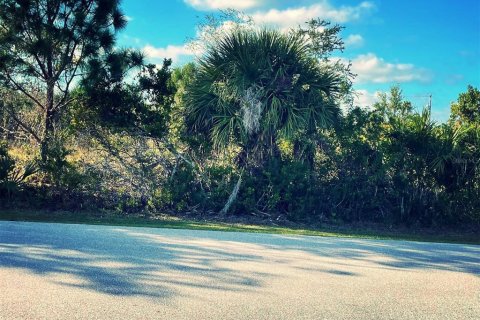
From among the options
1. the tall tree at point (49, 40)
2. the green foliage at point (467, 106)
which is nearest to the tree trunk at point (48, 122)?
the tall tree at point (49, 40)

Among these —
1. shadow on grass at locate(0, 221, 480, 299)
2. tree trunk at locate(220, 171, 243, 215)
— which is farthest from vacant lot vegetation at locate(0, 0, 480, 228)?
shadow on grass at locate(0, 221, 480, 299)

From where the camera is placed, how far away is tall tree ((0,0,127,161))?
452 inches

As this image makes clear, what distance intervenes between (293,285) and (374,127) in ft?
28.1

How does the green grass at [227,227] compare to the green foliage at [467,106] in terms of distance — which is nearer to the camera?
the green grass at [227,227]

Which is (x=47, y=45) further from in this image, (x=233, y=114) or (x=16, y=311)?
(x=16, y=311)

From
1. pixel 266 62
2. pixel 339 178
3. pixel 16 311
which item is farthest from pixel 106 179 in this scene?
pixel 16 311

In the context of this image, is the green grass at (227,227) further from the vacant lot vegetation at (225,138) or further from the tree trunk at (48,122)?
the tree trunk at (48,122)

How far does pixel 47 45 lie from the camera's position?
37.7 feet

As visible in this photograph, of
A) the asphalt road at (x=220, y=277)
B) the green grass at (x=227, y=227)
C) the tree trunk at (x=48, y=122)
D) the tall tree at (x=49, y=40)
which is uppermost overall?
the tall tree at (x=49, y=40)

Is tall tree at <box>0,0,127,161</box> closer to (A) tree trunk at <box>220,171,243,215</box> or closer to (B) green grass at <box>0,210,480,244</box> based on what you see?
(B) green grass at <box>0,210,480,244</box>

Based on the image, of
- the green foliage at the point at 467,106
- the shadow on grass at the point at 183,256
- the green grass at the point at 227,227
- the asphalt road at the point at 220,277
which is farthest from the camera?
the green foliage at the point at 467,106

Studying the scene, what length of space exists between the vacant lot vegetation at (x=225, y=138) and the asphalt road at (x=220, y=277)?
13.5 feet

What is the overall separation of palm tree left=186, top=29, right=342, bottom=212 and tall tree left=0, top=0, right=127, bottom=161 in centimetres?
298

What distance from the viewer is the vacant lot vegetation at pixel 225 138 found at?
478 inches
